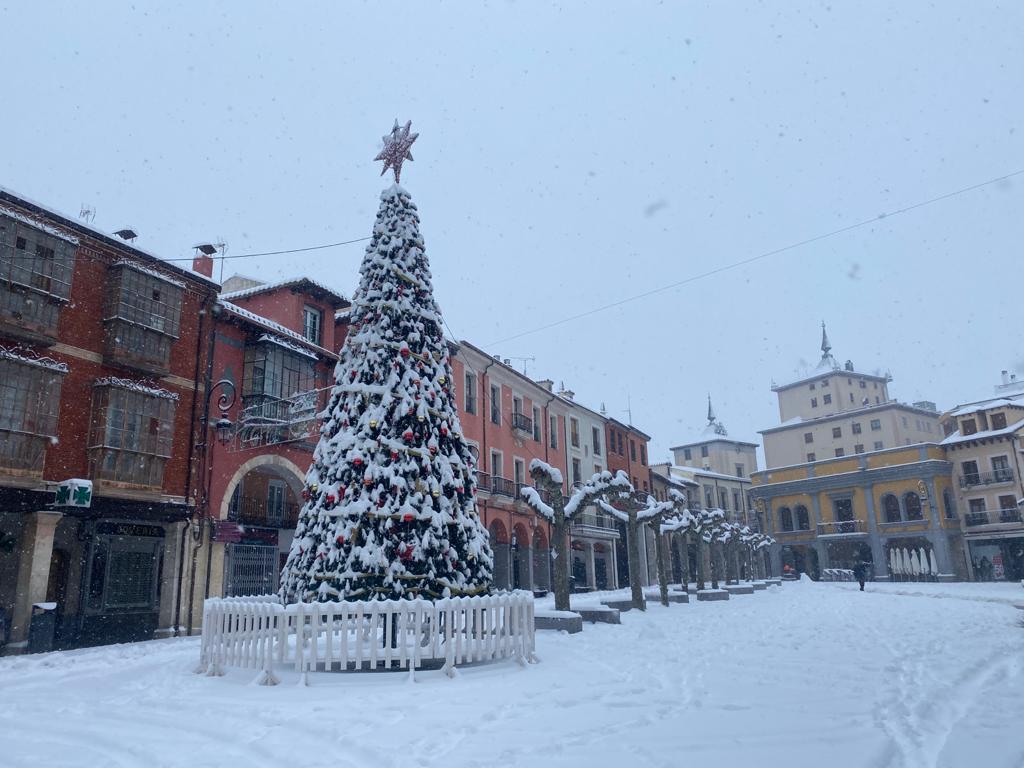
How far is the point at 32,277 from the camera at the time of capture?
16.7 metres

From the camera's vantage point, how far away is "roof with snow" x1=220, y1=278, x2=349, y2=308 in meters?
25.4

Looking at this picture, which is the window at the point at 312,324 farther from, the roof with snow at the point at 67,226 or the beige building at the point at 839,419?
the beige building at the point at 839,419

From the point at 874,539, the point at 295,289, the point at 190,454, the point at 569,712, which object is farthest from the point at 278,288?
the point at 874,539

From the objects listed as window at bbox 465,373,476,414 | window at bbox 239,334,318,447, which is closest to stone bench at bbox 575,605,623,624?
window at bbox 239,334,318,447

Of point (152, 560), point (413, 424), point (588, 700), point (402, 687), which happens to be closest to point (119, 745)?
point (402, 687)

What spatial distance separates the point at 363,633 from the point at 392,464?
2.96 m

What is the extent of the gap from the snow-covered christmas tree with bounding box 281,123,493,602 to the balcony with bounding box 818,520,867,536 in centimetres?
5570

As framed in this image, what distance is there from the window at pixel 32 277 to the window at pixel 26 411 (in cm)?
78

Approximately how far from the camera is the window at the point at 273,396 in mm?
21688

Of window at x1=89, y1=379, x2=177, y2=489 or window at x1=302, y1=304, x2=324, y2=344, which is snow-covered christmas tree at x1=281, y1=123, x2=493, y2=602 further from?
window at x1=302, y1=304, x2=324, y2=344

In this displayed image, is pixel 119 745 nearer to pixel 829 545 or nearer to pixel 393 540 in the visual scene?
pixel 393 540

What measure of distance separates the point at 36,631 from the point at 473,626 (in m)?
11.1

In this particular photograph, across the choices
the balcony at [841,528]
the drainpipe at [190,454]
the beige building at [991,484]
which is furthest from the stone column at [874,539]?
the drainpipe at [190,454]

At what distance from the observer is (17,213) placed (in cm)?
1675
